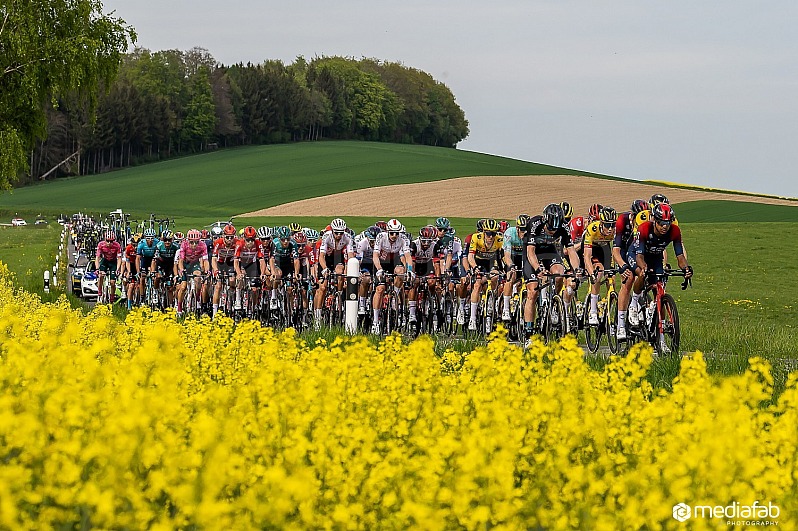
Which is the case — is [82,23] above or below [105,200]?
above

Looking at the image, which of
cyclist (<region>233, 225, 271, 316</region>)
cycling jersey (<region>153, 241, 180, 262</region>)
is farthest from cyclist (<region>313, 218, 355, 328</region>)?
cycling jersey (<region>153, 241, 180, 262</region>)

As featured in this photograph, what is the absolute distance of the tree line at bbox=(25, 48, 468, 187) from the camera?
387 feet

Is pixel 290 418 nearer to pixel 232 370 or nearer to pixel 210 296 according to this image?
pixel 232 370

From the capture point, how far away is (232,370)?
8.77 m

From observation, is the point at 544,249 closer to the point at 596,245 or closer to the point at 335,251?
the point at 596,245

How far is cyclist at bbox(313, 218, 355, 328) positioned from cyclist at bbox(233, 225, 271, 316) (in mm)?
1939

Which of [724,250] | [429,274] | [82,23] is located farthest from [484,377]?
[724,250]

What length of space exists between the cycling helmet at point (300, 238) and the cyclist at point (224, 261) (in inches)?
44.8

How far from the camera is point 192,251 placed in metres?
25.2

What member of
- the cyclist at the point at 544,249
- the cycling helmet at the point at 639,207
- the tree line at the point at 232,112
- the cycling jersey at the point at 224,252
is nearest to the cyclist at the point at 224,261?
the cycling jersey at the point at 224,252

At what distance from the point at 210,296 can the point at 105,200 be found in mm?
71074

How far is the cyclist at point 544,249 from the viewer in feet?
52.7

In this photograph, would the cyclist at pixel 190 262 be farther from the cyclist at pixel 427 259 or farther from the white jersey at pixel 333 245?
the cyclist at pixel 427 259

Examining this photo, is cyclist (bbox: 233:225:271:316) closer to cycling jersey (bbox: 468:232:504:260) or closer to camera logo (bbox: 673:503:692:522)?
cycling jersey (bbox: 468:232:504:260)
